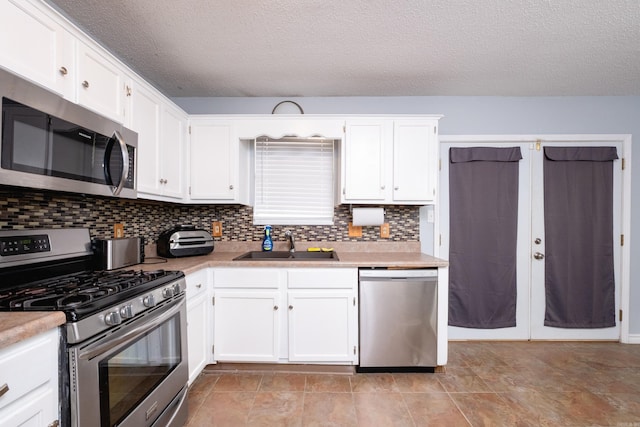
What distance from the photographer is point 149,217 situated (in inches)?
93.1

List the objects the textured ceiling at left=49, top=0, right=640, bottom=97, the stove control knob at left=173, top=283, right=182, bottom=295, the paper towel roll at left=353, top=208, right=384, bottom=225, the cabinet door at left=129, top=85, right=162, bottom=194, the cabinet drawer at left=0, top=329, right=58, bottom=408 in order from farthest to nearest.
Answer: the paper towel roll at left=353, top=208, right=384, bottom=225 → the cabinet door at left=129, top=85, right=162, bottom=194 → the textured ceiling at left=49, top=0, right=640, bottom=97 → the stove control knob at left=173, top=283, right=182, bottom=295 → the cabinet drawer at left=0, top=329, right=58, bottom=408

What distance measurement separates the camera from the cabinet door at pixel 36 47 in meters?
1.03

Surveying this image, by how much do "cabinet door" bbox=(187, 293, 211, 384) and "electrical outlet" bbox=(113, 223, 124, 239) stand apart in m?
0.74

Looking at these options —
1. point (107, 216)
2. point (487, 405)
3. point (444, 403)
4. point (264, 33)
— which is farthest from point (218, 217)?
point (487, 405)

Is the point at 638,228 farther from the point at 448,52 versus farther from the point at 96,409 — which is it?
the point at 96,409

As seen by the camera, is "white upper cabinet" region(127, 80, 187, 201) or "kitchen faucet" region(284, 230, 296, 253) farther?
"kitchen faucet" region(284, 230, 296, 253)

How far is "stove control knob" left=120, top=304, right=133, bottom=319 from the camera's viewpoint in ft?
3.70

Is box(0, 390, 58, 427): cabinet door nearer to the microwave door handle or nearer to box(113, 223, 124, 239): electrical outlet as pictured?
the microwave door handle

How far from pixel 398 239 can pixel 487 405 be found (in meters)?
1.42

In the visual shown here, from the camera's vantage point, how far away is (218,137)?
8.04 ft

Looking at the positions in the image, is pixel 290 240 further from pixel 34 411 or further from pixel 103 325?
pixel 34 411

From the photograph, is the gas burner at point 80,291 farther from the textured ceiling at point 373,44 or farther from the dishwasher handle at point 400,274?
the textured ceiling at point 373,44

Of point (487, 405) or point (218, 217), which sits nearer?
point (487, 405)

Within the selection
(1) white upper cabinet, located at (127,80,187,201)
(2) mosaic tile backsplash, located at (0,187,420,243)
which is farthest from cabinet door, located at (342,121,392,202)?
(1) white upper cabinet, located at (127,80,187,201)
